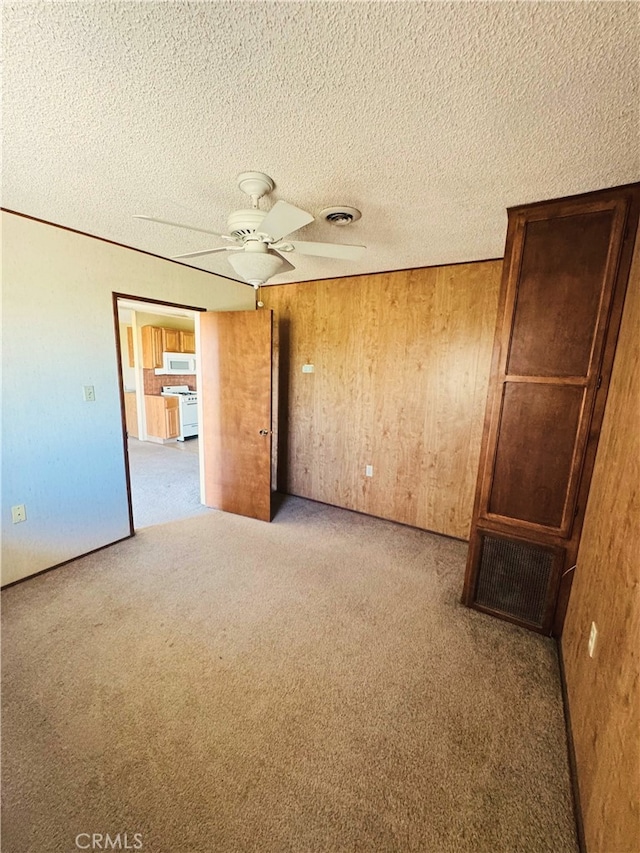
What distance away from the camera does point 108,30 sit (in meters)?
0.96

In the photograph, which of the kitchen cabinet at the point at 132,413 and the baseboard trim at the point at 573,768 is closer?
the baseboard trim at the point at 573,768

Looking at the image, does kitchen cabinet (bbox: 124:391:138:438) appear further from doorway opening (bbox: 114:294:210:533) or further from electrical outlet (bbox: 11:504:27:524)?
electrical outlet (bbox: 11:504:27:524)

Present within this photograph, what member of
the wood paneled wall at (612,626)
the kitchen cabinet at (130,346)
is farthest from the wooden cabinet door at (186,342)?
the wood paneled wall at (612,626)

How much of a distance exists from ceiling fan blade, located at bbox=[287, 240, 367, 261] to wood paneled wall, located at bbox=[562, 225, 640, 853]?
1.26m

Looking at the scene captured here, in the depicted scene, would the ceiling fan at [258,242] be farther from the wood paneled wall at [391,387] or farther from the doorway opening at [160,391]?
the doorway opening at [160,391]

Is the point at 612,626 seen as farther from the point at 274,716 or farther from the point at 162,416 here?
the point at 162,416

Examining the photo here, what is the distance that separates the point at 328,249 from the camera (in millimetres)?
1738

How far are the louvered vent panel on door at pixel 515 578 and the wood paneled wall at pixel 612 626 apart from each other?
0.16 m

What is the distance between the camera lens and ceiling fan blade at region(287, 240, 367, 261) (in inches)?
66.2

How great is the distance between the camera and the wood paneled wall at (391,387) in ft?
9.52

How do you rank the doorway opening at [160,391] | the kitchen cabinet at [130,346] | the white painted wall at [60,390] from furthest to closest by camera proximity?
the kitchen cabinet at [130,346] → the doorway opening at [160,391] → the white painted wall at [60,390]

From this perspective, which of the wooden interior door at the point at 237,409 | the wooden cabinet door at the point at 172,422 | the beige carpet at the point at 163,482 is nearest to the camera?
the wooden interior door at the point at 237,409

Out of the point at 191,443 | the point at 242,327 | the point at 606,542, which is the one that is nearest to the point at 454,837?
the point at 606,542

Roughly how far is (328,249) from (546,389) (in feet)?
4.49
